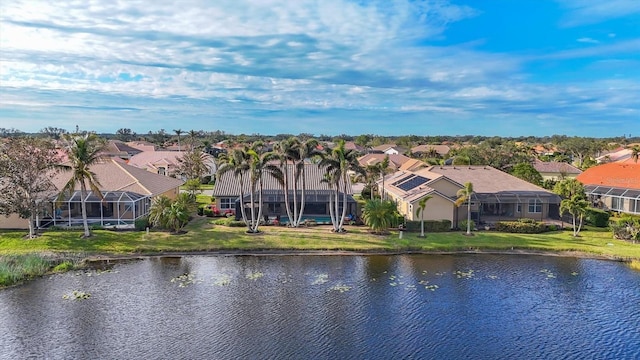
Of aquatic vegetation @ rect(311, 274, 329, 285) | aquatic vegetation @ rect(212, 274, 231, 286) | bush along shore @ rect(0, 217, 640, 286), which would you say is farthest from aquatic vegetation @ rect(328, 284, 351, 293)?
bush along shore @ rect(0, 217, 640, 286)

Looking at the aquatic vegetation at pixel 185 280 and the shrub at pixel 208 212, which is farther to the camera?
the shrub at pixel 208 212

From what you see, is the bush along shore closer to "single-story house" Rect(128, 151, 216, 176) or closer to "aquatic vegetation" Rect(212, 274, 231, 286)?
"aquatic vegetation" Rect(212, 274, 231, 286)

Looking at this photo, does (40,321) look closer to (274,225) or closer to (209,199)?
(274,225)

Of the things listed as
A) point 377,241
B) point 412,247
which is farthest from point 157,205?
point 412,247

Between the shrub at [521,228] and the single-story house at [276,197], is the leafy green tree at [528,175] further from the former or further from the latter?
the single-story house at [276,197]

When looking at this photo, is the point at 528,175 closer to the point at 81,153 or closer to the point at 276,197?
the point at 276,197

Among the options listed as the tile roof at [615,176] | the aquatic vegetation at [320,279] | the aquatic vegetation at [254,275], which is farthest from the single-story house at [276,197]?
the tile roof at [615,176]

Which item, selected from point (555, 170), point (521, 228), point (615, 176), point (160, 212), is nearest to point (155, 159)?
point (160, 212)
